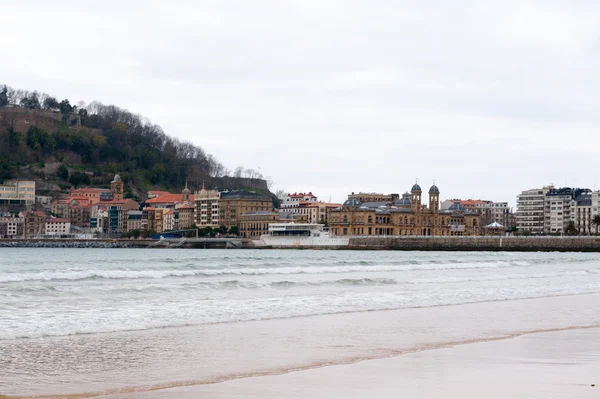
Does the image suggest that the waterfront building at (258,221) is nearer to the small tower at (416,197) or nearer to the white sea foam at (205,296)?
the small tower at (416,197)

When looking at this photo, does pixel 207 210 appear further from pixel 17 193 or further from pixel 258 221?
pixel 17 193

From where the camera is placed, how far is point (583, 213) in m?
142

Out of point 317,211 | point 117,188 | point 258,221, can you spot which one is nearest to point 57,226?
point 117,188

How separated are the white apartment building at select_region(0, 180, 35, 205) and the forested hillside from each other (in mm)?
7458

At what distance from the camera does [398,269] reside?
131 feet

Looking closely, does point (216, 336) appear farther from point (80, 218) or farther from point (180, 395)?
point (80, 218)

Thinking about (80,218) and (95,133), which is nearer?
(80,218)

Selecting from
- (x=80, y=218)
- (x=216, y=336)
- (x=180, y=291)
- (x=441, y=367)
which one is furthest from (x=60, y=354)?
(x=80, y=218)

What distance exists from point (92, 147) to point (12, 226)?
34200 millimetres

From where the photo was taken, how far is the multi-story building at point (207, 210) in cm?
13980

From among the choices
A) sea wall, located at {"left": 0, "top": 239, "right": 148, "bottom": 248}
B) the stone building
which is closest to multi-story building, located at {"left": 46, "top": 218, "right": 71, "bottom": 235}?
sea wall, located at {"left": 0, "top": 239, "right": 148, "bottom": 248}

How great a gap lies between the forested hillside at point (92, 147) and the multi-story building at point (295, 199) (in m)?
10.5

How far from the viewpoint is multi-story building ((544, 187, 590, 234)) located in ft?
485

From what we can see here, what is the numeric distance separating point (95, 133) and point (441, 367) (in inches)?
6795
